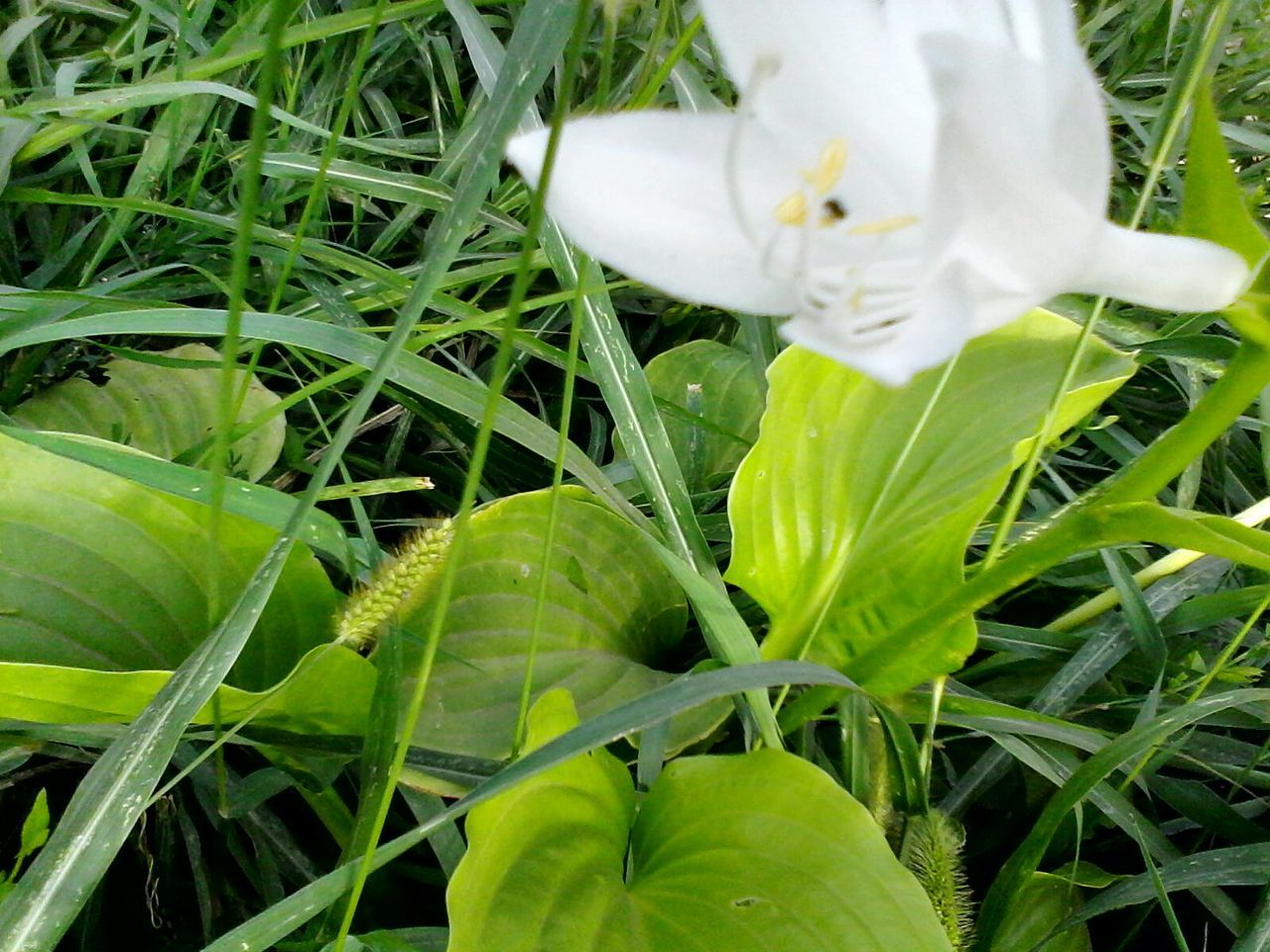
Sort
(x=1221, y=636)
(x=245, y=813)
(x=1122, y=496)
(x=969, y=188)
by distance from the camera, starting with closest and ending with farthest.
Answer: (x=969, y=188), (x=1122, y=496), (x=245, y=813), (x=1221, y=636)

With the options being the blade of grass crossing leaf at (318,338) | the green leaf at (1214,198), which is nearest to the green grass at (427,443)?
the blade of grass crossing leaf at (318,338)

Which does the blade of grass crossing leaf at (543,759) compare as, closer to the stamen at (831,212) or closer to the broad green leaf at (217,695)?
the broad green leaf at (217,695)

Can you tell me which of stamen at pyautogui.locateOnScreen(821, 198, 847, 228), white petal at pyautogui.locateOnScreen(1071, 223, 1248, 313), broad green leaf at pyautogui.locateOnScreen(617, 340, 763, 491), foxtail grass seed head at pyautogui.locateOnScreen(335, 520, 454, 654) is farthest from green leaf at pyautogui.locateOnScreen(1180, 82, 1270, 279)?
broad green leaf at pyautogui.locateOnScreen(617, 340, 763, 491)

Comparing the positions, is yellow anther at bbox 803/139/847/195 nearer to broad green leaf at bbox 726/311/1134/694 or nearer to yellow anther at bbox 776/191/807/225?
yellow anther at bbox 776/191/807/225

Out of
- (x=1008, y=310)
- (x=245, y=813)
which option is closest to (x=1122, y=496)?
(x=1008, y=310)

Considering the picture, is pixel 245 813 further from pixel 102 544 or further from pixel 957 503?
pixel 957 503

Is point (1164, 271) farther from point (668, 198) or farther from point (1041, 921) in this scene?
point (1041, 921)
